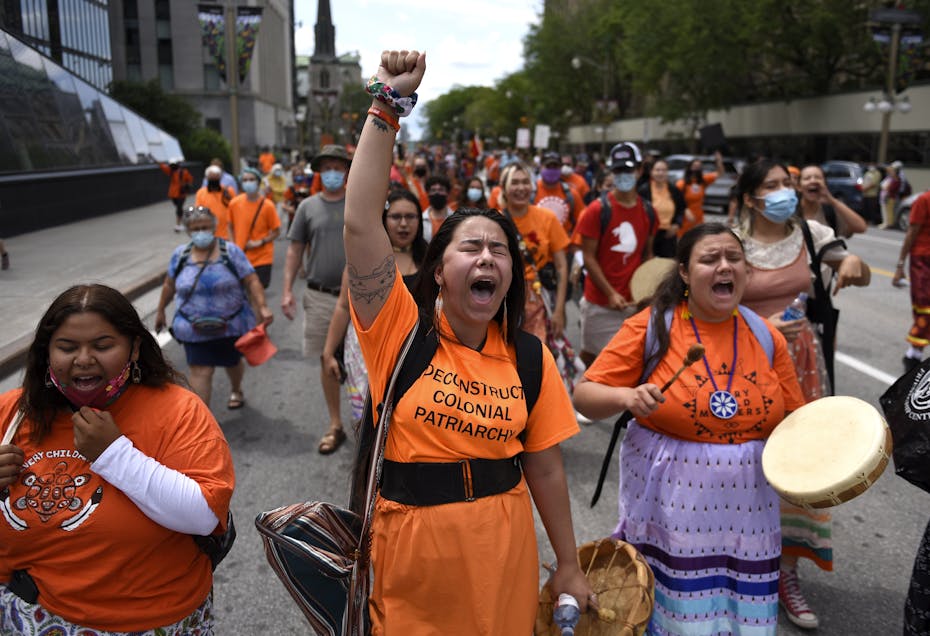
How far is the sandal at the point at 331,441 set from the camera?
5.55m

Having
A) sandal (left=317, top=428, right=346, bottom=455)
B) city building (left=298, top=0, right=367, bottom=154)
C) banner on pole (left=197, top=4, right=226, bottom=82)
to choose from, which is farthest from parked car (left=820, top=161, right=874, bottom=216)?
city building (left=298, top=0, right=367, bottom=154)

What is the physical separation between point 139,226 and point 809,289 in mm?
17276

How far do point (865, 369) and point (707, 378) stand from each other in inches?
230

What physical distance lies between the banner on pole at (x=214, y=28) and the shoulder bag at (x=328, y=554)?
17.8 meters

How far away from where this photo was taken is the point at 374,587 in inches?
84.9

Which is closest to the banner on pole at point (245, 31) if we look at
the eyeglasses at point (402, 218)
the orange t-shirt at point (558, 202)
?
the orange t-shirt at point (558, 202)

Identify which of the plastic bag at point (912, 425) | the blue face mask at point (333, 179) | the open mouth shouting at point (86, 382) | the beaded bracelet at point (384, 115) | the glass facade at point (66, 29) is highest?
the glass facade at point (66, 29)

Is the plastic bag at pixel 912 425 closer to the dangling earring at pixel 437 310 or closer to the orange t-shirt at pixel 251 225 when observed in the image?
the dangling earring at pixel 437 310

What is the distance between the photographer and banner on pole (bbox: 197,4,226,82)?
17.7 m

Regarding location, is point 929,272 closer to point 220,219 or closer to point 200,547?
point 200,547

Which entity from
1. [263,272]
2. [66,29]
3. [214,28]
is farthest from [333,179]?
[214,28]

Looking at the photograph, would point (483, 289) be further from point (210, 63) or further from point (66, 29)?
point (210, 63)

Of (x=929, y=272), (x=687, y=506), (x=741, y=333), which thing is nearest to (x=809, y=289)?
(x=741, y=333)

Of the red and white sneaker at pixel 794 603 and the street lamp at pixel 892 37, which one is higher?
the street lamp at pixel 892 37
